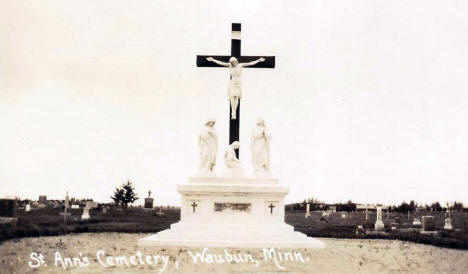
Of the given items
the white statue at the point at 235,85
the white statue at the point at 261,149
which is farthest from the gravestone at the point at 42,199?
the white statue at the point at 261,149

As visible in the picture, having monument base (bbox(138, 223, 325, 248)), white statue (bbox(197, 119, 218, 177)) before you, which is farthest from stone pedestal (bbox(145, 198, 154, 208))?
monument base (bbox(138, 223, 325, 248))

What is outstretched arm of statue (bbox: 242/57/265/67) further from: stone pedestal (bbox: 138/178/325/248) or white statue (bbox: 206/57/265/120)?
stone pedestal (bbox: 138/178/325/248)

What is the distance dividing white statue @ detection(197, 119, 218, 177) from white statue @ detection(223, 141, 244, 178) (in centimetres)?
32

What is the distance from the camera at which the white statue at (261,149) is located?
41.8 feet

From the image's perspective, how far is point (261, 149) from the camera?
1284 cm

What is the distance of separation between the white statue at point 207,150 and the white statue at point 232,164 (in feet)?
1.03

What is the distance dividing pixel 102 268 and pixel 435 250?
908cm

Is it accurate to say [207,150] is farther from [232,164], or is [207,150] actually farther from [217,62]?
[217,62]

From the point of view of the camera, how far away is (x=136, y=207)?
1177 inches

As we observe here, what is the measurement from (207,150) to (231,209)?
1.70 meters

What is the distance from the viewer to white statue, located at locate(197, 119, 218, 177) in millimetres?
12664

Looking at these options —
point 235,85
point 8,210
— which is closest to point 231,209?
point 235,85

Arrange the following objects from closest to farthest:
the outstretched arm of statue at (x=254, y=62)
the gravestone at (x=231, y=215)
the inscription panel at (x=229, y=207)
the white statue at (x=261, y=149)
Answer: the gravestone at (x=231, y=215)
the inscription panel at (x=229, y=207)
the white statue at (x=261, y=149)
the outstretched arm of statue at (x=254, y=62)

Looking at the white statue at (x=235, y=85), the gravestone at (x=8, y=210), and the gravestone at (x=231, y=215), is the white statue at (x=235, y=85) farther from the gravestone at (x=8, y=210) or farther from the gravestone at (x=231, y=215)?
the gravestone at (x=8, y=210)
